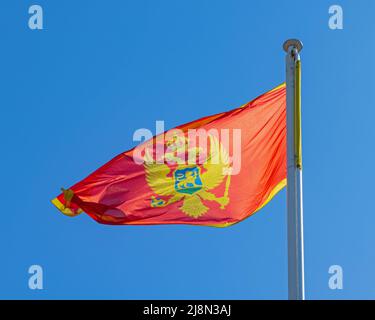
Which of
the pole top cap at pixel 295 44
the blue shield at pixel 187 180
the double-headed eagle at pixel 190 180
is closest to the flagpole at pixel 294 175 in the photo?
the pole top cap at pixel 295 44

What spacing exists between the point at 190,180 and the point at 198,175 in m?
0.22

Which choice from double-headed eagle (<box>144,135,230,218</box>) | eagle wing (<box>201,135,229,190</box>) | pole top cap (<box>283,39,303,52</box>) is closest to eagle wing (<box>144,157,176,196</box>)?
double-headed eagle (<box>144,135,230,218</box>)

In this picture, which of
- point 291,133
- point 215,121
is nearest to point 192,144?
point 215,121

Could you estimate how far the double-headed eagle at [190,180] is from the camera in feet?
63.3

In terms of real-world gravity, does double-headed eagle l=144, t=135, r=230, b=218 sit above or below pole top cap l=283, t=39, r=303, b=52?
below

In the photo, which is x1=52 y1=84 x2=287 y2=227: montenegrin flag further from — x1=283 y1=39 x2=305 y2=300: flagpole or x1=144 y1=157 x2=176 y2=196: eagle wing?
x1=283 y1=39 x2=305 y2=300: flagpole

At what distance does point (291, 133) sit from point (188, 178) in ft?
11.6

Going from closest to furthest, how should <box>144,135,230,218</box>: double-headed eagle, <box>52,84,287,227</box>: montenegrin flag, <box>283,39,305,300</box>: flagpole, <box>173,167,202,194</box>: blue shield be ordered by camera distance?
<box>283,39,305,300</box>: flagpole < <box>52,84,287,227</box>: montenegrin flag < <box>144,135,230,218</box>: double-headed eagle < <box>173,167,202,194</box>: blue shield

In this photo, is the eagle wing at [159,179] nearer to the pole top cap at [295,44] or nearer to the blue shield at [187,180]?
the blue shield at [187,180]

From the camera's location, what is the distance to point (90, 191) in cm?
1936

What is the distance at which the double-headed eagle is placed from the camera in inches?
760

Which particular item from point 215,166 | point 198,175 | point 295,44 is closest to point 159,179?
point 198,175
